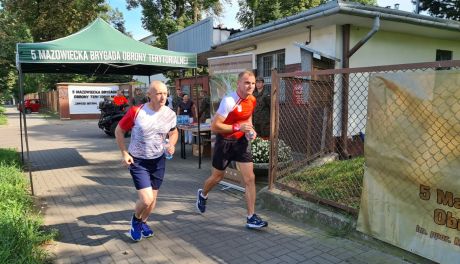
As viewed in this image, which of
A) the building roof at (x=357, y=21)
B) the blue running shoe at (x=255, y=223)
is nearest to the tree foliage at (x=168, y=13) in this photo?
the building roof at (x=357, y=21)

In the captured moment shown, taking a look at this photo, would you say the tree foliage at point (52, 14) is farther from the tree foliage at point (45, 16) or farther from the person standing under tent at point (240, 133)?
the person standing under tent at point (240, 133)

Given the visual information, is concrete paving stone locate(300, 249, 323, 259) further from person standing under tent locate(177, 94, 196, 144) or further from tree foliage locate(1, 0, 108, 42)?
tree foliage locate(1, 0, 108, 42)

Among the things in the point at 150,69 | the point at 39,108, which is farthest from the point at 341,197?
the point at 39,108

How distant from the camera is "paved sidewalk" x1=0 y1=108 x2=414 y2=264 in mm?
3781

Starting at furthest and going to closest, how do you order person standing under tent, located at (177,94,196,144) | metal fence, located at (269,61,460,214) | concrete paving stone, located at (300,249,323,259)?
person standing under tent, located at (177,94,196,144), metal fence, located at (269,61,460,214), concrete paving stone, located at (300,249,323,259)

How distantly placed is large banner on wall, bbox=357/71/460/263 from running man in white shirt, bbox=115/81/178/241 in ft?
7.09

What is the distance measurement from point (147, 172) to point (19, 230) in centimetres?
144

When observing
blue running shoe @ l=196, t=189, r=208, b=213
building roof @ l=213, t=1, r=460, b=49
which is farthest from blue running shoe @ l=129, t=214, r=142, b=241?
building roof @ l=213, t=1, r=460, b=49

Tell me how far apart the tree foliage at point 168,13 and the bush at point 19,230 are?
765 inches

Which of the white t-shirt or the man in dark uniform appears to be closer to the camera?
the white t-shirt

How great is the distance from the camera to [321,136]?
7738mm

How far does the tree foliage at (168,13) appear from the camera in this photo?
24016 mm

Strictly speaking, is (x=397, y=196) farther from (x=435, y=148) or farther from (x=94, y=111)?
(x=94, y=111)

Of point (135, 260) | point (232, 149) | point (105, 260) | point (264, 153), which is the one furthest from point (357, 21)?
point (105, 260)
